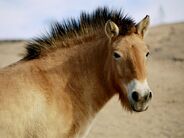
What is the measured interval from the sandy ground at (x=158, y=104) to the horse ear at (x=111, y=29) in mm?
1627

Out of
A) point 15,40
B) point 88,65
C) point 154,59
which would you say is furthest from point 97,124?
point 15,40

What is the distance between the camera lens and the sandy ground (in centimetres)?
1243

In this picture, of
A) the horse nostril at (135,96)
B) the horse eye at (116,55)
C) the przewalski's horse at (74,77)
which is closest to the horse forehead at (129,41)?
the przewalski's horse at (74,77)

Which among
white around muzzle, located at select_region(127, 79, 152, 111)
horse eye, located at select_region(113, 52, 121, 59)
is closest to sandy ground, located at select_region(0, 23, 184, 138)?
horse eye, located at select_region(113, 52, 121, 59)

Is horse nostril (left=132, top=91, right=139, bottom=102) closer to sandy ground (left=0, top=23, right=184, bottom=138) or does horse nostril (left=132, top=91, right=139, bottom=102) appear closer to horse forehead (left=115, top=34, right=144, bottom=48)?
horse forehead (left=115, top=34, right=144, bottom=48)

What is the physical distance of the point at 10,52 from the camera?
95.0 ft

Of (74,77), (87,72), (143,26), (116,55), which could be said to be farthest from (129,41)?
(74,77)

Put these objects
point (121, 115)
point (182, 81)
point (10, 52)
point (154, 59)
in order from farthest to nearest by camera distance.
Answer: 1. point (10, 52)
2. point (154, 59)
3. point (182, 81)
4. point (121, 115)

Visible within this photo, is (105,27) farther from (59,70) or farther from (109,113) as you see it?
(109,113)

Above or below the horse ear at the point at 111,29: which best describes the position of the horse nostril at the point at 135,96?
below

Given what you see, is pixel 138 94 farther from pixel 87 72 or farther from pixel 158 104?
pixel 158 104

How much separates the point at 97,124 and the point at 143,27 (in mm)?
7908

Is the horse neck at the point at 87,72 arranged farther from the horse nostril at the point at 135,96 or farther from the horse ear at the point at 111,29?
the horse nostril at the point at 135,96

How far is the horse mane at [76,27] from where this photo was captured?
6316 millimetres
